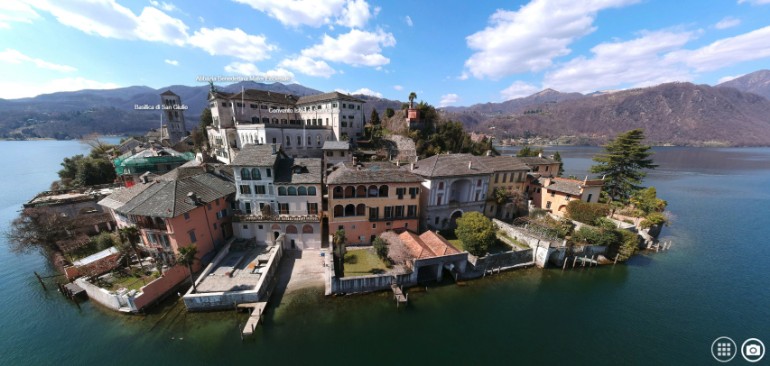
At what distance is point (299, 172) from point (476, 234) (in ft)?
82.1

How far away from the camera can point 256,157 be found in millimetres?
33594

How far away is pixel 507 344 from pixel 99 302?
41.9 metres

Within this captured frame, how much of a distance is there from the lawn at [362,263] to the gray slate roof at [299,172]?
10.8m

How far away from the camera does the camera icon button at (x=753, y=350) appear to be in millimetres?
22734

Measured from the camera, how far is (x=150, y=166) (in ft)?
157

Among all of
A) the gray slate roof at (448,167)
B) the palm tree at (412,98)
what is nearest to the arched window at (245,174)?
the gray slate roof at (448,167)

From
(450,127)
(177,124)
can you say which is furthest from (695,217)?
(177,124)

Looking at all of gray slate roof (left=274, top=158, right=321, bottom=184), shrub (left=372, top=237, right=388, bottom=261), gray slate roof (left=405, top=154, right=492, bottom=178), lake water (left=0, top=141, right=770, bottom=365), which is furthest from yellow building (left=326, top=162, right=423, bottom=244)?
lake water (left=0, top=141, right=770, bottom=365)

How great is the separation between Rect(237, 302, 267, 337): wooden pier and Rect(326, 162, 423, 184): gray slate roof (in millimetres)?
15258

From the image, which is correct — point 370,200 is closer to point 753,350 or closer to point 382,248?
point 382,248

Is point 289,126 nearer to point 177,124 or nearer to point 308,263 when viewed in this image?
point 308,263

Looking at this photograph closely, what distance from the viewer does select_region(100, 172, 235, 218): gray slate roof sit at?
1085 inches

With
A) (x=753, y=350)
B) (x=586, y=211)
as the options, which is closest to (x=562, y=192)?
(x=586, y=211)

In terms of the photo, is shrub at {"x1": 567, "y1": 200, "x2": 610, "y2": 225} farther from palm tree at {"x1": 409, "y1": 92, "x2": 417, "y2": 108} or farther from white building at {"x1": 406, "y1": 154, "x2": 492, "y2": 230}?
palm tree at {"x1": 409, "y1": 92, "x2": 417, "y2": 108}
